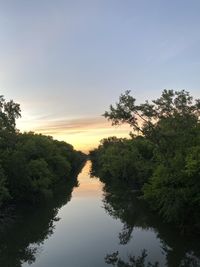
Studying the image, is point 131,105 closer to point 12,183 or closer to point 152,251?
point 152,251

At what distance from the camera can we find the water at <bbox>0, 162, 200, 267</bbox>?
33.9m

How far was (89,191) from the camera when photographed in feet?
295

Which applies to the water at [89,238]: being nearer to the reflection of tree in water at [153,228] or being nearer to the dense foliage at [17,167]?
the reflection of tree in water at [153,228]

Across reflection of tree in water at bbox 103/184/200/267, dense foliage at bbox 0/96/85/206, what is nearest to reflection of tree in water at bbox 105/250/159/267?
reflection of tree in water at bbox 103/184/200/267

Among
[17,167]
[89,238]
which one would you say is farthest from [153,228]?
[17,167]

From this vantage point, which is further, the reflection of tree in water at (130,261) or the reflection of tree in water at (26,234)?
the reflection of tree in water at (26,234)

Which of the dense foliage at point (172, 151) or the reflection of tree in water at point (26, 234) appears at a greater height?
the dense foliage at point (172, 151)

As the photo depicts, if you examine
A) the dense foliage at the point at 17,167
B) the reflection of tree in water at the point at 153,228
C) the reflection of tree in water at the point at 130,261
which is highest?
the dense foliage at the point at 17,167

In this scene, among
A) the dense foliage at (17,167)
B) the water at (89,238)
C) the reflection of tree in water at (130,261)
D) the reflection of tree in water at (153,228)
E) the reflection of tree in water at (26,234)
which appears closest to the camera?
the reflection of tree in water at (130,261)

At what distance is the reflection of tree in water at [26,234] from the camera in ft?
116

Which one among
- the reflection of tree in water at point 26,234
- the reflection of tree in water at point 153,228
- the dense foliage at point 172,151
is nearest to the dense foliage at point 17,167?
the reflection of tree in water at point 26,234

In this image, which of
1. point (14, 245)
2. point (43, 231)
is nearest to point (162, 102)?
point (43, 231)

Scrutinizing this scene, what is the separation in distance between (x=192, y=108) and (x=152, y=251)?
68.9 ft

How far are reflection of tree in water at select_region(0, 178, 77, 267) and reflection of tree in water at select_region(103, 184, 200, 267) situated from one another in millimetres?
7268
